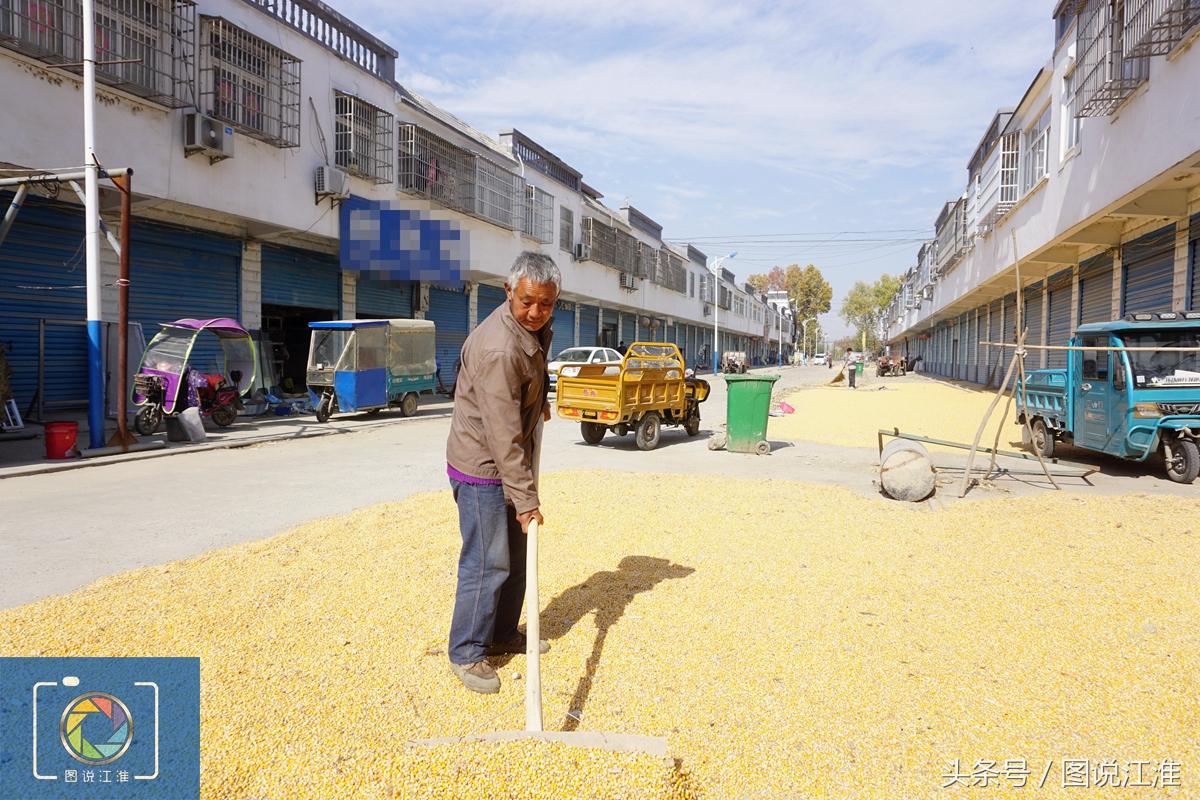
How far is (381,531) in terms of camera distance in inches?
230

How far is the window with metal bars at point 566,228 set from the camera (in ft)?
97.6

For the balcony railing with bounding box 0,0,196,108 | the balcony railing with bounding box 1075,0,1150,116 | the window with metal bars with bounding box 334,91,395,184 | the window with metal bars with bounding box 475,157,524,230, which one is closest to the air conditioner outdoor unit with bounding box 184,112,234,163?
the balcony railing with bounding box 0,0,196,108

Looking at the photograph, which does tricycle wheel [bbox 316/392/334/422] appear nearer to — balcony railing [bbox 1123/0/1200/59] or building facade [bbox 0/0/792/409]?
building facade [bbox 0/0/792/409]

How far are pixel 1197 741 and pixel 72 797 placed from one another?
4021 mm

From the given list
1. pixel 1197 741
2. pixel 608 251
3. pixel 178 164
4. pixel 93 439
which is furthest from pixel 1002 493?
pixel 608 251

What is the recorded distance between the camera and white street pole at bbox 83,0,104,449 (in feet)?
32.7

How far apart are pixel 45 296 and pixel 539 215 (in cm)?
1750

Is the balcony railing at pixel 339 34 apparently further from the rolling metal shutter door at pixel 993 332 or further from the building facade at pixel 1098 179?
the rolling metal shutter door at pixel 993 332

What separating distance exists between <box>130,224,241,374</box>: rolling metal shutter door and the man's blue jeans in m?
13.8

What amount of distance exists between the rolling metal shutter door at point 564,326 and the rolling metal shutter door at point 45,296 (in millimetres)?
20219

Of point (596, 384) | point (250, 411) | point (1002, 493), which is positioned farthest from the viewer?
point (250, 411)

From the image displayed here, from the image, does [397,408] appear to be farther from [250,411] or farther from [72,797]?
[72,797]

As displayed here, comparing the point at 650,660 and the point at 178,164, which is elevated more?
the point at 178,164

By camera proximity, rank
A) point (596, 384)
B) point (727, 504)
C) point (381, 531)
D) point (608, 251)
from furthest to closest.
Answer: point (608, 251)
point (596, 384)
point (727, 504)
point (381, 531)
